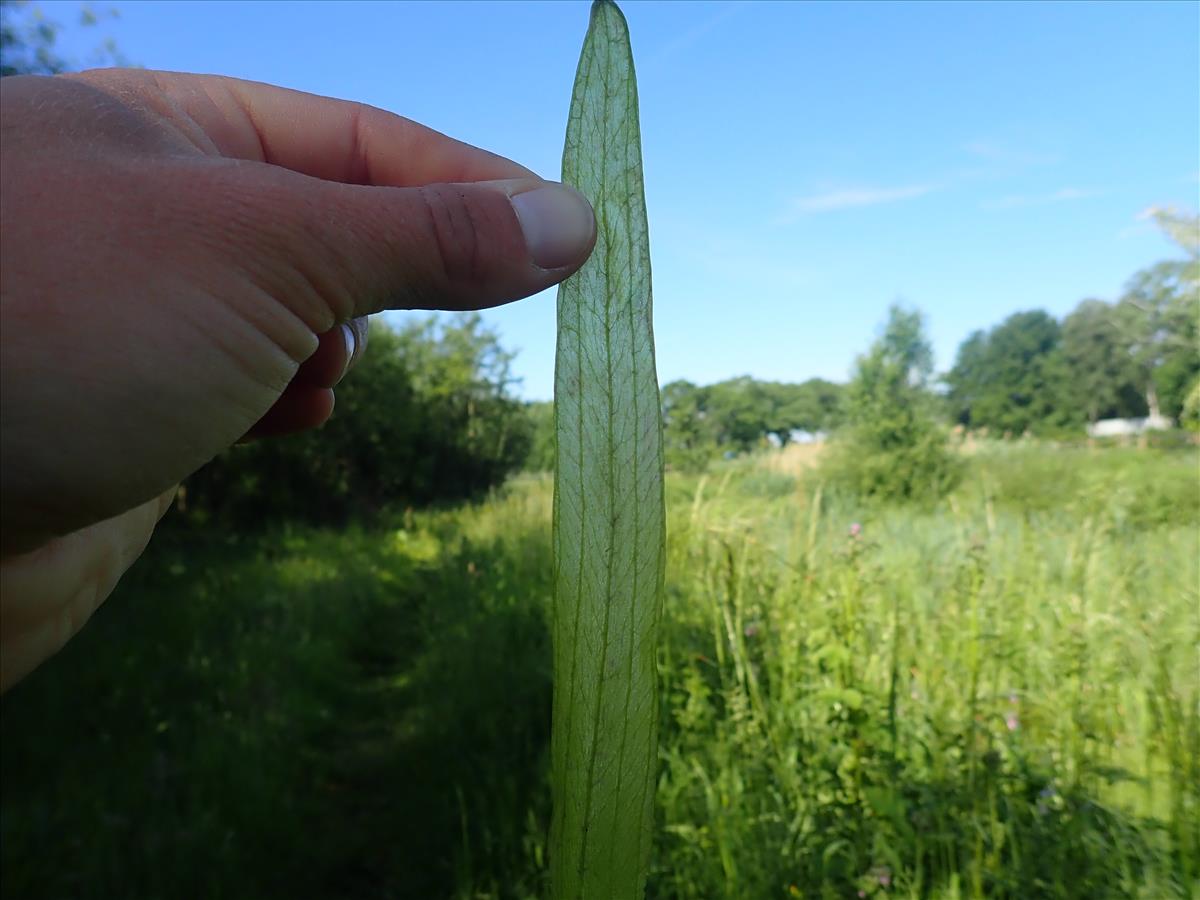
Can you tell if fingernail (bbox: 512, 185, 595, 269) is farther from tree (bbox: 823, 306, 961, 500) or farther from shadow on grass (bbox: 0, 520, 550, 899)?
tree (bbox: 823, 306, 961, 500)

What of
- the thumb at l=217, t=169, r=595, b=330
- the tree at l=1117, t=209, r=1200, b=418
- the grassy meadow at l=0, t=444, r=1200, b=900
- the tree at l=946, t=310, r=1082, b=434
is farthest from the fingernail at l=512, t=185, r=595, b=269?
the tree at l=946, t=310, r=1082, b=434

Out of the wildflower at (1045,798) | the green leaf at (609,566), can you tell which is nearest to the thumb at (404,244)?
the green leaf at (609,566)

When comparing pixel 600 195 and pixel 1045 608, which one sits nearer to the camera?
pixel 600 195

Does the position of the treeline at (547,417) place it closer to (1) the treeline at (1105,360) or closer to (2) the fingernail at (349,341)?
(1) the treeline at (1105,360)

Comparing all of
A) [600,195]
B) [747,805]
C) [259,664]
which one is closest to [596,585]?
[600,195]

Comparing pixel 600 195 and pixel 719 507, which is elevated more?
pixel 600 195

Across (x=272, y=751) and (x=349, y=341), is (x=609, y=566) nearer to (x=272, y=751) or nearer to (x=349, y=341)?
(x=349, y=341)

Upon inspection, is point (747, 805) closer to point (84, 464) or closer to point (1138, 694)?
point (1138, 694)
